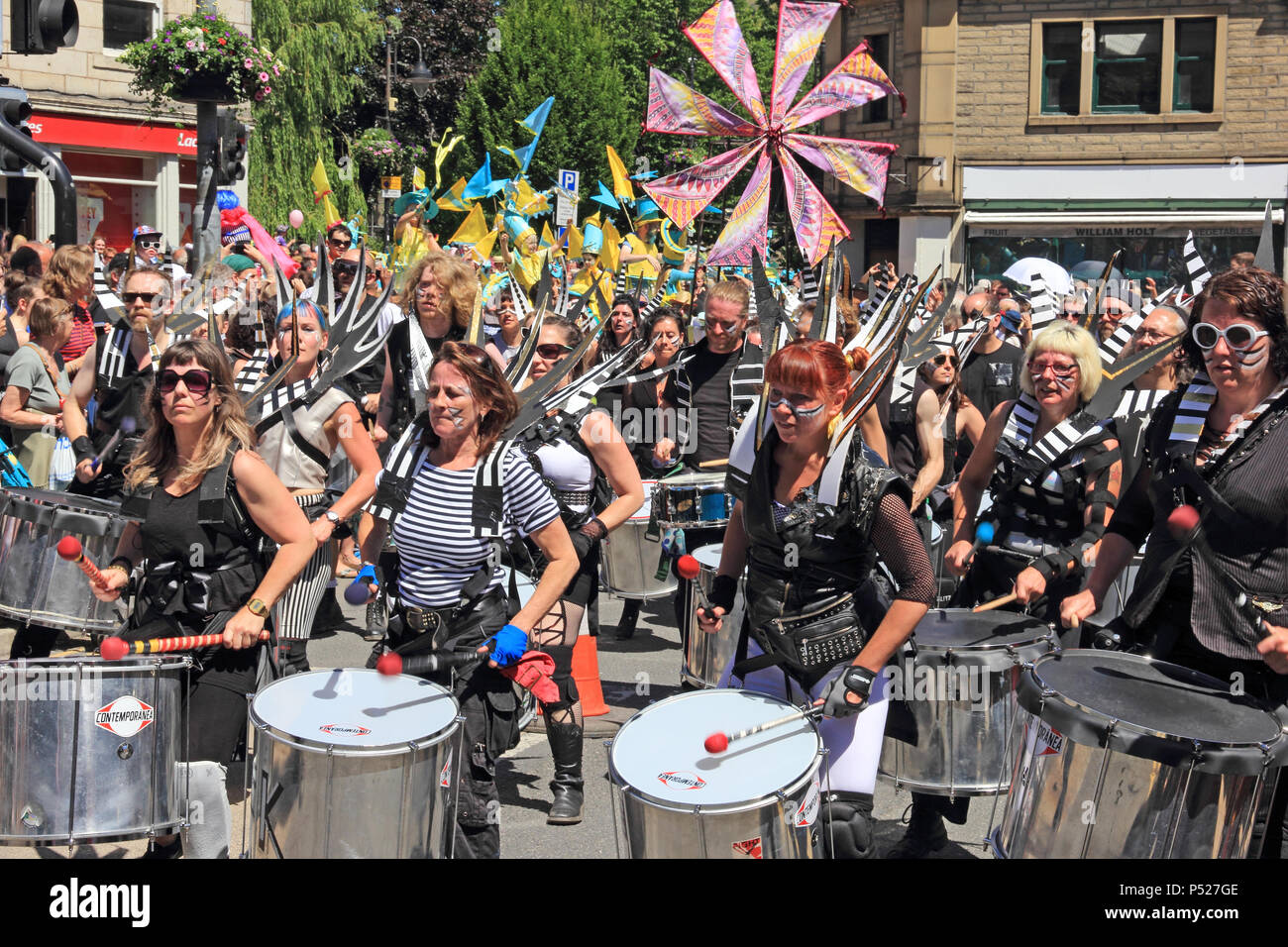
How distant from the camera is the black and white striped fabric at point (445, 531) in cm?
427

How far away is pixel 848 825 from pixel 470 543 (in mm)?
1364

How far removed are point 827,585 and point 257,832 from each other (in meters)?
1.64

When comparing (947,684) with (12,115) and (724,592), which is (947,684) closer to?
(724,592)

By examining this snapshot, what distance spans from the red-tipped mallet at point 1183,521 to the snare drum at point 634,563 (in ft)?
14.0

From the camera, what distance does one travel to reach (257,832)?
12.0 ft

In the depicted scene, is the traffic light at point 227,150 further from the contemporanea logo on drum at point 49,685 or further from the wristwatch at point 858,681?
the wristwatch at point 858,681

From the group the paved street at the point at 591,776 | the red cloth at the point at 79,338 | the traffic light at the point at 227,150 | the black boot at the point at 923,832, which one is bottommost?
the paved street at the point at 591,776

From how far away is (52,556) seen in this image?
19.3 feet

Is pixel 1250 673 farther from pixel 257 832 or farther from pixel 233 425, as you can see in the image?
pixel 233 425

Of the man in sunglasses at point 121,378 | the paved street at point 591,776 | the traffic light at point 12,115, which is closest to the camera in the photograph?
the paved street at point 591,776

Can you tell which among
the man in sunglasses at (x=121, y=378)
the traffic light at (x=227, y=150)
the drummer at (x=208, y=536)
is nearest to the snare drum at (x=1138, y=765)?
the drummer at (x=208, y=536)

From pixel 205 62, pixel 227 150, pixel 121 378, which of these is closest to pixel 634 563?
pixel 121 378

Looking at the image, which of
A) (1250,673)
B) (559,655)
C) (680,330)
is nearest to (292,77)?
(680,330)
